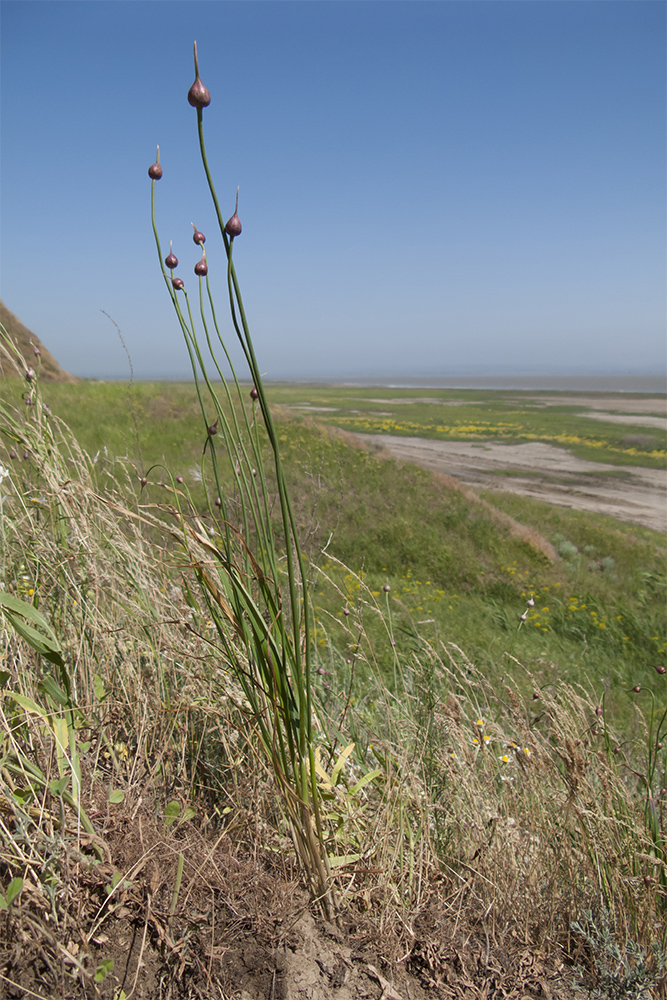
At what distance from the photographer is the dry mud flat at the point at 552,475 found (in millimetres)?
14906

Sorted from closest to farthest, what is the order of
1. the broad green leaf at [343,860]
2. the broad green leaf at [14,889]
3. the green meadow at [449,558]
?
the broad green leaf at [14,889] → the broad green leaf at [343,860] → the green meadow at [449,558]

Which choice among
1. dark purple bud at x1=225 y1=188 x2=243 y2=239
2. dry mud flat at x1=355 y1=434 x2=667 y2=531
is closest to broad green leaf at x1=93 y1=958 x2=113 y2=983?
dark purple bud at x1=225 y1=188 x2=243 y2=239

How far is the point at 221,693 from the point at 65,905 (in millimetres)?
593

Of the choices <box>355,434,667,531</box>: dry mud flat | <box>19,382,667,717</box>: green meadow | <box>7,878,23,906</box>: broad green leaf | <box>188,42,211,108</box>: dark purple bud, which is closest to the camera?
<box>188,42,211,108</box>: dark purple bud

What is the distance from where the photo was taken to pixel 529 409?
5381 centimetres

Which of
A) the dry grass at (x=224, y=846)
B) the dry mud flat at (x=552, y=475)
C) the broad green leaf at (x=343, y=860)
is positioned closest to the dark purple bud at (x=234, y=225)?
the dry grass at (x=224, y=846)

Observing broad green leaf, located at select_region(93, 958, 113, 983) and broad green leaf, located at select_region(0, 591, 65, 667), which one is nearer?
broad green leaf, located at select_region(93, 958, 113, 983)

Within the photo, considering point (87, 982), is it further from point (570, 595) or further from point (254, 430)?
point (570, 595)

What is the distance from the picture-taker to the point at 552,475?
19719 mm

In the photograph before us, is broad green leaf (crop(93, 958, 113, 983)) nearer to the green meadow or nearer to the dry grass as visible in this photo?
the dry grass

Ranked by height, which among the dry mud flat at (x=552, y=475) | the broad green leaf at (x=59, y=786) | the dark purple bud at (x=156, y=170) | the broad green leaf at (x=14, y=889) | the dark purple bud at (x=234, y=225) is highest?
the dark purple bud at (x=156, y=170)

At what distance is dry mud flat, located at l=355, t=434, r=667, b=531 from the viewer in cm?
1491

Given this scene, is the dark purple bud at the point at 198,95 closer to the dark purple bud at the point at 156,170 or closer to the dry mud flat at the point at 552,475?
the dark purple bud at the point at 156,170

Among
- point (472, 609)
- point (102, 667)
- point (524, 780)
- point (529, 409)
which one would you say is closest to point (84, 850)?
point (102, 667)
